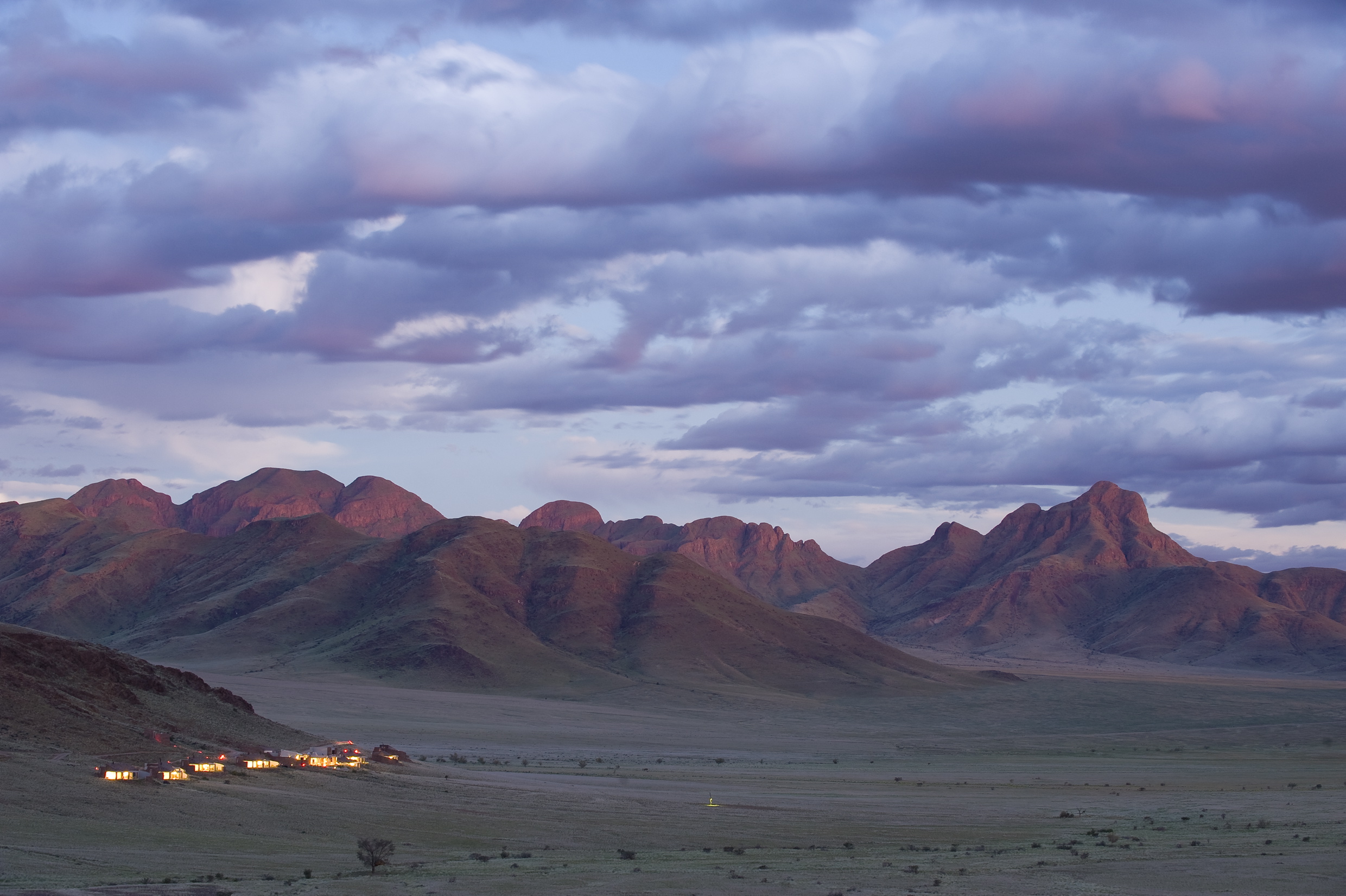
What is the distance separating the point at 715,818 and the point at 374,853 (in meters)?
21.3

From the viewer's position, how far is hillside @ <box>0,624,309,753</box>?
66.4 metres

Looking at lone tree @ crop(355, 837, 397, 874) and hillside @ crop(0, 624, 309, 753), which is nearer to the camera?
lone tree @ crop(355, 837, 397, 874)

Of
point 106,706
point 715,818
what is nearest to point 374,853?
point 715,818

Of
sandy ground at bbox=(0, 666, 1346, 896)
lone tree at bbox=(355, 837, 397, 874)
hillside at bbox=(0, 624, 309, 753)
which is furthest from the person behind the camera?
hillside at bbox=(0, 624, 309, 753)

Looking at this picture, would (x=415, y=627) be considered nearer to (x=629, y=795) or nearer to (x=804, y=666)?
(x=804, y=666)

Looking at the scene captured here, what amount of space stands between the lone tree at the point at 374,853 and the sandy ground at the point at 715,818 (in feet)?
1.61

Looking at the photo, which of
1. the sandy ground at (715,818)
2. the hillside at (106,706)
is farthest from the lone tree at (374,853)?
the hillside at (106,706)

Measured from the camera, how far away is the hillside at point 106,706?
66438mm

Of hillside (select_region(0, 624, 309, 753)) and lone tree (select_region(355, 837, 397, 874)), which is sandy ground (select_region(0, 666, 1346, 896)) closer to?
lone tree (select_region(355, 837, 397, 874))

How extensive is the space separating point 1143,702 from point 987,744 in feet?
166

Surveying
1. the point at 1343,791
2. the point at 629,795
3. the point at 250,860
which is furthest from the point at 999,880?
the point at 1343,791

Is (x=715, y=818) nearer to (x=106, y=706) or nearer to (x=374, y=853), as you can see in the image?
(x=374, y=853)

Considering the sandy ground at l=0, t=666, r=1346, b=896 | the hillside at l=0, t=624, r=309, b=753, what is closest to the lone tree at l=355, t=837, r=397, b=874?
the sandy ground at l=0, t=666, r=1346, b=896

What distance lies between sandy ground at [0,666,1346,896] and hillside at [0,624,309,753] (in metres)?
6.62
